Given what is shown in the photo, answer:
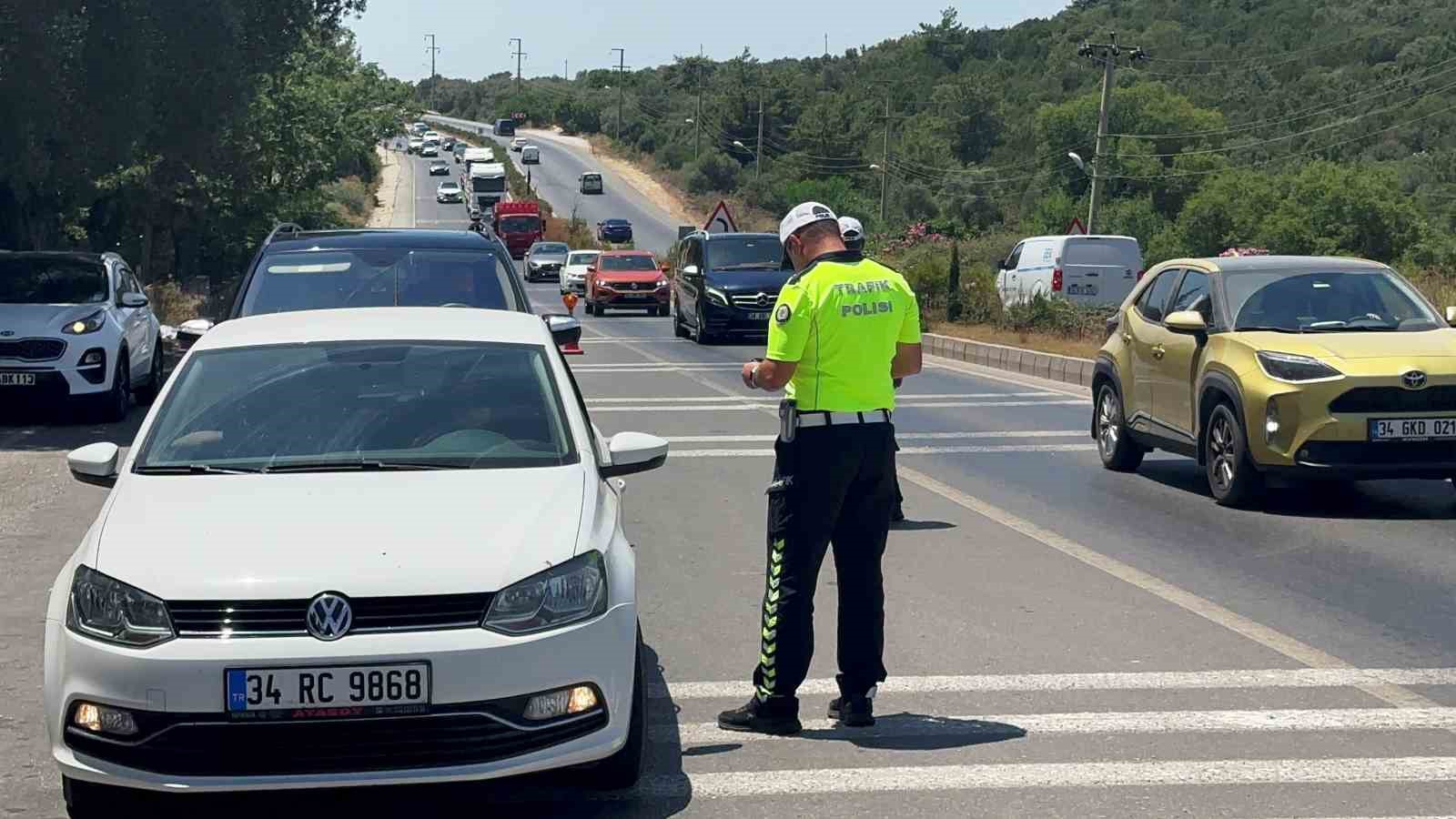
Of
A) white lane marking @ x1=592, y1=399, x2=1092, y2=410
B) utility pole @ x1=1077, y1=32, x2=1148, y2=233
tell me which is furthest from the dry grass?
utility pole @ x1=1077, y1=32, x2=1148, y2=233

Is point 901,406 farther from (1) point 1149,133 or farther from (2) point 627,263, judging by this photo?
(1) point 1149,133

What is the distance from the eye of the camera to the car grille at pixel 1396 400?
428 inches

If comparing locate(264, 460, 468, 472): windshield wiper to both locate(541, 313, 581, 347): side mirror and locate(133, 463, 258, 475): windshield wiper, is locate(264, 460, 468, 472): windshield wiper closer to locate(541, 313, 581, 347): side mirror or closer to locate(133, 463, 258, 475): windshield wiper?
locate(133, 463, 258, 475): windshield wiper

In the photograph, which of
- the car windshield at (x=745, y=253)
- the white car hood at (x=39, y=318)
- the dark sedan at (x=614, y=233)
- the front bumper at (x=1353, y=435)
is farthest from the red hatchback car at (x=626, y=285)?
the dark sedan at (x=614, y=233)

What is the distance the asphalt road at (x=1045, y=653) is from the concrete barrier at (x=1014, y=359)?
8413mm

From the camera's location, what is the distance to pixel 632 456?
620cm

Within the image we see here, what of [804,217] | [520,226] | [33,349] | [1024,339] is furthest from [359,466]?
[520,226]

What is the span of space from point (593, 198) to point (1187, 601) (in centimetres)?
10440

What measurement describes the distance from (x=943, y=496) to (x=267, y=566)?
7.78 metres

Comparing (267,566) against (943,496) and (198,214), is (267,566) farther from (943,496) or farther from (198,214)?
(198,214)

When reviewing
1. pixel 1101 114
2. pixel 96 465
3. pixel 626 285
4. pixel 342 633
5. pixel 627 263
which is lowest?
pixel 626 285

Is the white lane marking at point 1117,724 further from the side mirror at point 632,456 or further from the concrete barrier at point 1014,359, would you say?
the concrete barrier at point 1014,359

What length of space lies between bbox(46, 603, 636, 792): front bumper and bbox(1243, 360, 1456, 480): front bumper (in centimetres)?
722

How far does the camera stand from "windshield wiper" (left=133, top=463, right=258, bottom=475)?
226 inches
